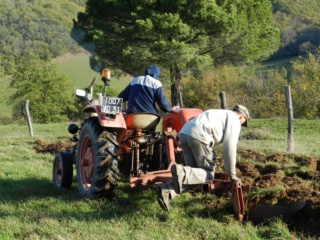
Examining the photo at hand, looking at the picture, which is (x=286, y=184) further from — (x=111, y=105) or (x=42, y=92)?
(x=42, y=92)

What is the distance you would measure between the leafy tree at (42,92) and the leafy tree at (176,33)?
74.1 ft

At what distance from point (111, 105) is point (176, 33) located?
52.6 feet

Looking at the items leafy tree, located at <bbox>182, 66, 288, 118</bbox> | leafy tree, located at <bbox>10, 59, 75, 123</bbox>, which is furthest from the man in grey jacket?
leafy tree, located at <bbox>10, 59, 75, 123</bbox>

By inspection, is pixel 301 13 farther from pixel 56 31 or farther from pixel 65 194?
pixel 65 194

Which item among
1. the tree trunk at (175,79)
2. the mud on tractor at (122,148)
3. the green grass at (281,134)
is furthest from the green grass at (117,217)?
the tree trunk at (175,79)

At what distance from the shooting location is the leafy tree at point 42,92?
45.0 m

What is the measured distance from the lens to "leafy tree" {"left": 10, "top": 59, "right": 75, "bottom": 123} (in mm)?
44969

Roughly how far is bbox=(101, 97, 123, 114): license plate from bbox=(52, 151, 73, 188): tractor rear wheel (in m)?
1.53

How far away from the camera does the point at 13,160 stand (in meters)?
9.49

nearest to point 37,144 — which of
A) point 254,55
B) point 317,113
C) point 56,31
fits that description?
point 254,55

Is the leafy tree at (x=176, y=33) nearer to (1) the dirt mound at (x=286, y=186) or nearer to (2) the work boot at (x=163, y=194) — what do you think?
(1) the dirt mound at (x=286, y=186)

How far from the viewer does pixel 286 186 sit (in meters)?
5.34

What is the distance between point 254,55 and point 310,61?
479 inches

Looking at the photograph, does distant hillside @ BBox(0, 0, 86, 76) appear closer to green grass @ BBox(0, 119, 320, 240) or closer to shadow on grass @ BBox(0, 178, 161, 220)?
shadow on grass @ BBox(0, 178, 161, 220)
